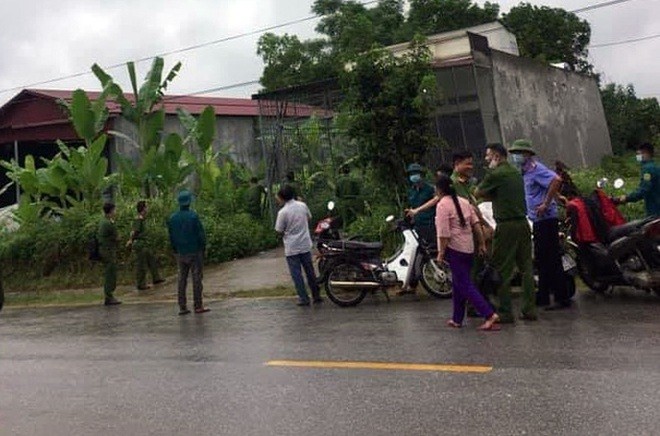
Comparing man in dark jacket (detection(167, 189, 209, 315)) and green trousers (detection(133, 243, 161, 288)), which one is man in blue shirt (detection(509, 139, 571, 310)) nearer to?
man in dark jacket (detection(167, 189, 209, 315))

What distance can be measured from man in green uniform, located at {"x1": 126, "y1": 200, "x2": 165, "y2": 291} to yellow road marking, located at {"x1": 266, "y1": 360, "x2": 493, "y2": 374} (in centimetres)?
793

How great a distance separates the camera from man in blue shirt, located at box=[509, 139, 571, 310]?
27.7 feet

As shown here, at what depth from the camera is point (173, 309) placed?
476 inches

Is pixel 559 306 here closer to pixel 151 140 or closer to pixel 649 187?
pixel 649 187

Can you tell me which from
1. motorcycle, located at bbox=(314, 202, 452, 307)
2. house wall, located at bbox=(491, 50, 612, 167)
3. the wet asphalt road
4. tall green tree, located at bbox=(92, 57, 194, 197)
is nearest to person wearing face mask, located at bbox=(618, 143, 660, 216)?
the wet asphalt road

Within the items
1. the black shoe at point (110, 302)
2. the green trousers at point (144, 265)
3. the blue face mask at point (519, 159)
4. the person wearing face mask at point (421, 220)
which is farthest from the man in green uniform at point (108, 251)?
the blue face mask at point (519, 159)

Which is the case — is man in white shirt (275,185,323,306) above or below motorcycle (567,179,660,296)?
above

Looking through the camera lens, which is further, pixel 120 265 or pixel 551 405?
pixel 120 265

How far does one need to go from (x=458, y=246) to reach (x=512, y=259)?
0.59 meters

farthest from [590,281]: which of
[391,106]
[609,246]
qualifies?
[391,106]

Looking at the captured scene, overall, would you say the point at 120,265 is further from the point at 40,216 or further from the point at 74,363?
the point at 74,363

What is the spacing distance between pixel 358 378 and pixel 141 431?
1833 mm

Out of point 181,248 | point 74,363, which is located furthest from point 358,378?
point 181,248

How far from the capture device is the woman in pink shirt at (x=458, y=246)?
779 centimetres
